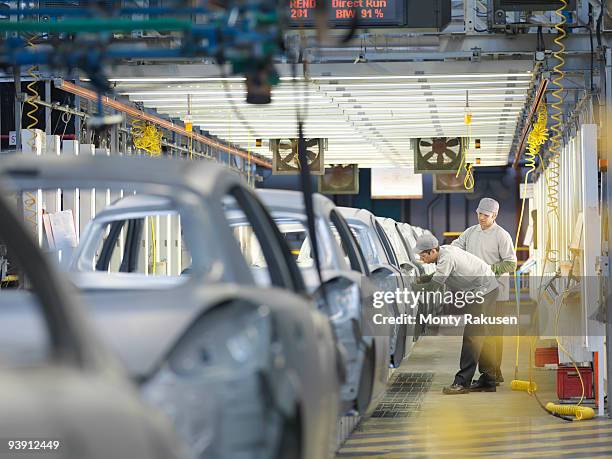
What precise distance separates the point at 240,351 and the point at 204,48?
1.36m

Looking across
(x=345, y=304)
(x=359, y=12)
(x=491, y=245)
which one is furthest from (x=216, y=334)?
(x=491, y=245)

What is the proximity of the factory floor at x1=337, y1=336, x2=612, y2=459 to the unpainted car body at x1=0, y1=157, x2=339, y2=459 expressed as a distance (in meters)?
3.79

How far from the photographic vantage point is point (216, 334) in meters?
3.66

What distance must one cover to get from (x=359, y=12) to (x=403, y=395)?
4.24 meters

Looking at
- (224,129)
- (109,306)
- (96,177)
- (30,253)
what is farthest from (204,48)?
(224,129)

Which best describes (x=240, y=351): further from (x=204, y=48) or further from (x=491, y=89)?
(x=491, y=89)

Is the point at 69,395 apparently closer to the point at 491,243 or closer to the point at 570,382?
the point at 570,382

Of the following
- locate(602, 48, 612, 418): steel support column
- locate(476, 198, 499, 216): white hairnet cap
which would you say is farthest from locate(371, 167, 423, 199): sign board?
locate(602, 48, 612, 418): steel support column

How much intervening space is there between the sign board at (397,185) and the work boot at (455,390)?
24329 millimetres

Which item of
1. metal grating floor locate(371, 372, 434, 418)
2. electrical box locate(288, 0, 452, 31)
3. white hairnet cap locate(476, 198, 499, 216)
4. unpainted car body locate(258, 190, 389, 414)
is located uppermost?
electrical box locate(288, 0, 452, 31)

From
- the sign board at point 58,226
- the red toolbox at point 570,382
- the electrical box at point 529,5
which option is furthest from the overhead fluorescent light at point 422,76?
the red toolbox at point 570,382

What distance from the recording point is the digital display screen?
9508 millimetres

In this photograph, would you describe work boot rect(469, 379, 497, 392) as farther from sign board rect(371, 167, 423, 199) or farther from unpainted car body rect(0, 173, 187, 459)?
sign board rect(371, 167, 423, 199)

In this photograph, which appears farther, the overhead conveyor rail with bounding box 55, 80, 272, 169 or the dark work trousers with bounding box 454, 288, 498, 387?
the dark work trousers with bounding box 454, 288, 498, 387
